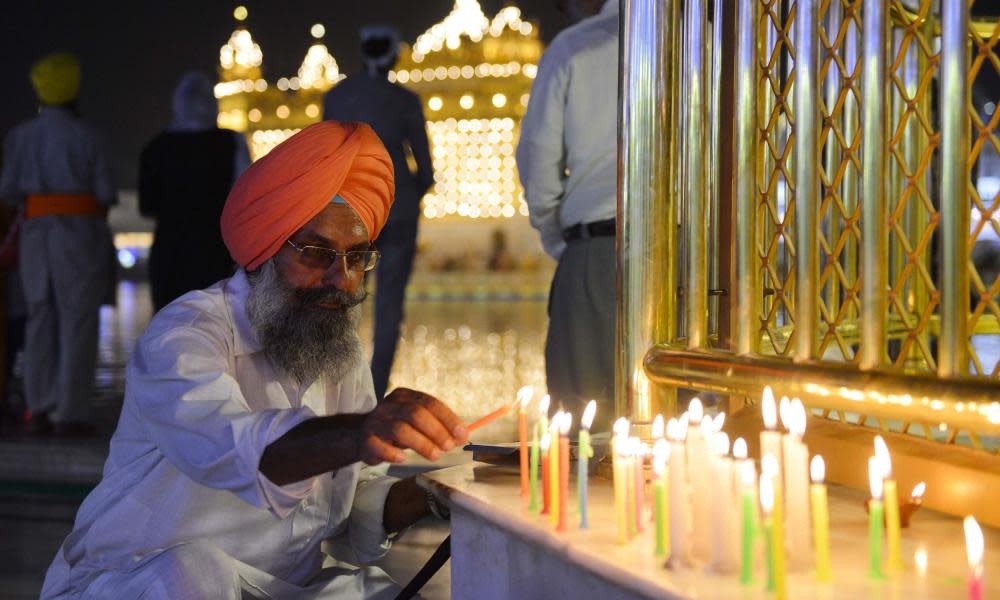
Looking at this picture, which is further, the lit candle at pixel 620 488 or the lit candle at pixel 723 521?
the lit candle at pixel 620 488

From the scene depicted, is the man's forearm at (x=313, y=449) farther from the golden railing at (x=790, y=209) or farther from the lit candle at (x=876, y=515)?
the lit candle at (x=876, y=515)

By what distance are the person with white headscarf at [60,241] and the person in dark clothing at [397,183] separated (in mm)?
1041

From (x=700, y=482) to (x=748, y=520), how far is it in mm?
197

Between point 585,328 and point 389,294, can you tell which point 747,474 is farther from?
point 389,294

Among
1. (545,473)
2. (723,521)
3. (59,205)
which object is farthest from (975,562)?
(59,205)

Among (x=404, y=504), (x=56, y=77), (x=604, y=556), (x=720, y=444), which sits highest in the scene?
(x=56, y=77)

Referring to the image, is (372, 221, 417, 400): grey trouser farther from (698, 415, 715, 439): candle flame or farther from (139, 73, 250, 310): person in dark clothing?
(698, 415, 715, 439): candle flame

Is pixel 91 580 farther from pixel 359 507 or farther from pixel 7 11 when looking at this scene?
pixel 7 11

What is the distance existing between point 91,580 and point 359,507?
450 mm

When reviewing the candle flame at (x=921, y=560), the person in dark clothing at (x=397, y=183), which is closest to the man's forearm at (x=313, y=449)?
the candle flame at (x=921, y=560)

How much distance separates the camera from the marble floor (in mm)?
3256

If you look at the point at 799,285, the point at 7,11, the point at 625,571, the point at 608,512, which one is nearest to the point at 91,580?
the point at 608,512

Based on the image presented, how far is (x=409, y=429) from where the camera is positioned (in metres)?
1.38

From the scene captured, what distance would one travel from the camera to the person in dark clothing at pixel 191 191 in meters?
4.44
